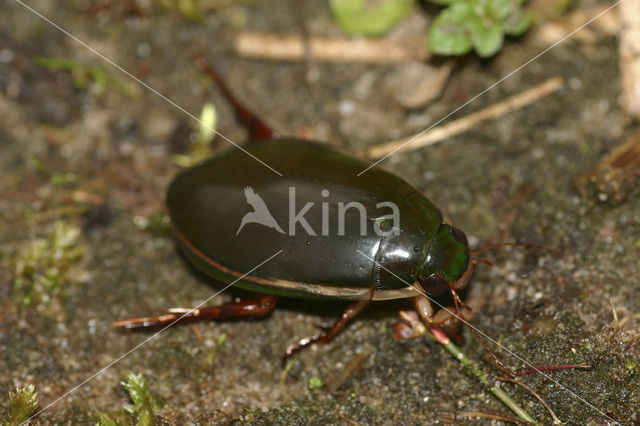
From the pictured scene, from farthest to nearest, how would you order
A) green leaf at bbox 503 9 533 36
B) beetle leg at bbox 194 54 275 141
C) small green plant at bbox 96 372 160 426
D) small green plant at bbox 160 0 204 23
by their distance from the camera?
small green plant at bbox 160 0 204 23
green leaf at bbox 503 9 533 36
beetle leg at bbox 194 54 275 141
small green plant at bbox 96 372 160 426

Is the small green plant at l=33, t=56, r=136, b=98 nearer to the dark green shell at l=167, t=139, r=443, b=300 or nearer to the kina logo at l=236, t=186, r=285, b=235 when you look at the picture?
the dark green shell at l=167, t=139, r=443, b=300

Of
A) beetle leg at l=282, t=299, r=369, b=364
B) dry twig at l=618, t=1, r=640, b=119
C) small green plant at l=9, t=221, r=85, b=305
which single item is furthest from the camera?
dry twig at l=618, t=1, r=640, b=119

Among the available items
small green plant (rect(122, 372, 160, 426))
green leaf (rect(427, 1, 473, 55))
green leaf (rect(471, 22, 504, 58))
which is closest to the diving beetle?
small green plant (rect(122, 372, 160, 426))

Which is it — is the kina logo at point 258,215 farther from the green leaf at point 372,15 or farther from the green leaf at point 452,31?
the green leaf at point 372,15

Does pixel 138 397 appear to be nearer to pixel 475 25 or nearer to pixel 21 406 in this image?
pixel 21 406

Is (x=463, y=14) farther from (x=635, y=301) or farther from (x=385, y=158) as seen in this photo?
(x=635, y=301)

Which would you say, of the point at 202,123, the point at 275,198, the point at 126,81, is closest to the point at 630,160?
the point at 275,198
